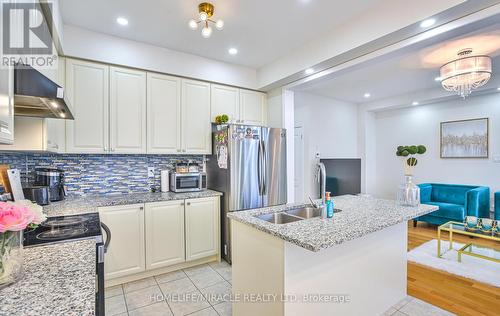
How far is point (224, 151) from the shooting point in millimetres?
3162

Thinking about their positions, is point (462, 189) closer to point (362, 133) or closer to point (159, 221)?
point (362, 133)

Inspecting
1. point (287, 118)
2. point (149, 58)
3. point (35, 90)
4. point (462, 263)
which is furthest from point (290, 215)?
point (462, 263)

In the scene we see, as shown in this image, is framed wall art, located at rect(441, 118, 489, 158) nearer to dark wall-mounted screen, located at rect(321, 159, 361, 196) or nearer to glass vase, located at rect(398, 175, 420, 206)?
dark wall-mounted screen, located at rect(321, 159, 361, 196)

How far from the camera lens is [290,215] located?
2.00 metres

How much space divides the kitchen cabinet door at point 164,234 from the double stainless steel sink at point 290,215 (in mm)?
1355

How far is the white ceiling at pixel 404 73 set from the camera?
279 centimetres

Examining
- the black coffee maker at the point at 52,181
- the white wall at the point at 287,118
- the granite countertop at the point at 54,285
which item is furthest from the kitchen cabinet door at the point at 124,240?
the white wall at the point at 287,118

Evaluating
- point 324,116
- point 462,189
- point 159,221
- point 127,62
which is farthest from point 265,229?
point 462,189

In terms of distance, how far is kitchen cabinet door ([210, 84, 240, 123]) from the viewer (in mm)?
3488

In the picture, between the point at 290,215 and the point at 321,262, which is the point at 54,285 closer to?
the point at 321,262

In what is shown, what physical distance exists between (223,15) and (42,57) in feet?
5.30

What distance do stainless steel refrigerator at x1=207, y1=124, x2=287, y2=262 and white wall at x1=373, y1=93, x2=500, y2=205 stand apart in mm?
3515

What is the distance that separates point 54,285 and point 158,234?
1.97 metres

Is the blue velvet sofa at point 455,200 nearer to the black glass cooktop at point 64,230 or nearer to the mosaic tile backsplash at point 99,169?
the mosaic tile backsplash at point 99,169
